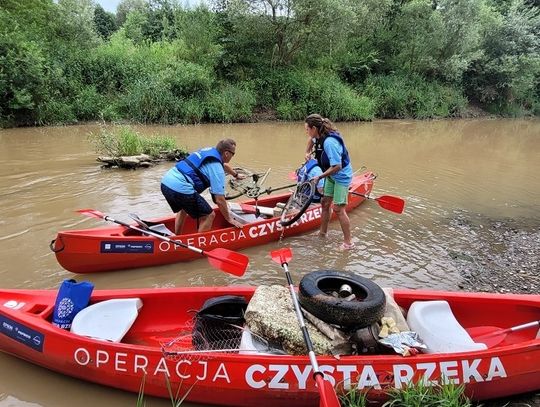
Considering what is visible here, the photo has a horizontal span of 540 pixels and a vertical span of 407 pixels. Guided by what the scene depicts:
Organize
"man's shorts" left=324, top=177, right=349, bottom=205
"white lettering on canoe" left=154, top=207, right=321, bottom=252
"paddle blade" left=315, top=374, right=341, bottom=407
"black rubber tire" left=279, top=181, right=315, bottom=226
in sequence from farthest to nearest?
"black rubber tire" left=279, top=181, right=315, bottom=226 < "man's shorts" left=324, top=177, right=349, bottom=205 < "white lettering on canoe" left=154, top=207, right=321, bottom=252 < "paddle blade" left=315, top=374, right=341, bottom=407

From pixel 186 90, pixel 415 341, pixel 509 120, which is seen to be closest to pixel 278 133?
pixel 186 90

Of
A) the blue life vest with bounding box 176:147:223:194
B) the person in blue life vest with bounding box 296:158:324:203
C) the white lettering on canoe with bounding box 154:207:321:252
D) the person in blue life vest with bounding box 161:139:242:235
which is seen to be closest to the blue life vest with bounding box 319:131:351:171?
the person in blue life vest with bounding box 296:158:324:203

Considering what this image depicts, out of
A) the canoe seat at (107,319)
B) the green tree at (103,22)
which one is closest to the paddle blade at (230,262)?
the canoe seat at (107,319)

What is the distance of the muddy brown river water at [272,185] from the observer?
521cm

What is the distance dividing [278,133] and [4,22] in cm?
1109

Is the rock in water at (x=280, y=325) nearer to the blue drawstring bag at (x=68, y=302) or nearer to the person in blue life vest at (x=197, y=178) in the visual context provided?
the blue drawstring bag at (x=68, y=302)

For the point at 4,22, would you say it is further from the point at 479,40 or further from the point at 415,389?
the point at 479,40

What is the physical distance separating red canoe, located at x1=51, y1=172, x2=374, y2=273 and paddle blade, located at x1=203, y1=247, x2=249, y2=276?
96cm

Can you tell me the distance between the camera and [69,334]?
3268 millimetres

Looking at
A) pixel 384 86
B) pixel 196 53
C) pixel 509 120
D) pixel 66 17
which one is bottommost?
pixel 509 120

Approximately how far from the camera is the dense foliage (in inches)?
692

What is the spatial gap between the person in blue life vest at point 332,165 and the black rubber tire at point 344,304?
7.77 feet

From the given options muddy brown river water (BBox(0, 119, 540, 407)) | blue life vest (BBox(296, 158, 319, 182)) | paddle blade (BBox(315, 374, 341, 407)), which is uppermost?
blue life vest (BBox(296, 158, 319, 182))

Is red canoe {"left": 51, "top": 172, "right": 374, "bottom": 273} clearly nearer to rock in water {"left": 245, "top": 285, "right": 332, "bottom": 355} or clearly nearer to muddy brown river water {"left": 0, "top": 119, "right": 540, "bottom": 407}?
muddy brown river water {"left": 0, "top": 119, "right": 540, "bottom": 407}
